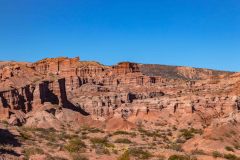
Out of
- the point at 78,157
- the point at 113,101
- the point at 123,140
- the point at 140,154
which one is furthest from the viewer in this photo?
the point at 113,101

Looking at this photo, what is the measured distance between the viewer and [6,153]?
96.8ft

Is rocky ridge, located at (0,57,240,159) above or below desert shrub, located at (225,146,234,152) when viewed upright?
above

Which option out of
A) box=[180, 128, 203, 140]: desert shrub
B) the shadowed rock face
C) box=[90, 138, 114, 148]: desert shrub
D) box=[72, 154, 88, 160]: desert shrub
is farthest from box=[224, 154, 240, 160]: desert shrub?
the shadowed rock face

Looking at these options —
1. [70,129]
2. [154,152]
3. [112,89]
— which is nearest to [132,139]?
[70,129]

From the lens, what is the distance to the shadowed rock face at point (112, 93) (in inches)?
2394

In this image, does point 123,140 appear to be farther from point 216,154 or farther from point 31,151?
point 31,151

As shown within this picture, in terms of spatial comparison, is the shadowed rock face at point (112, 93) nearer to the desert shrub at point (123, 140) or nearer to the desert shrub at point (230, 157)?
the desert shrub at point (123, 140)

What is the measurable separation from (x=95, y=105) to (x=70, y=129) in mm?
14524

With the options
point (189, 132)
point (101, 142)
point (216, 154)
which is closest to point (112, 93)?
point (189, 132)

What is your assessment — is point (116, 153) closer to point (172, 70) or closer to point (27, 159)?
point (27, 159)

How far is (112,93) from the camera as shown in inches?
2817

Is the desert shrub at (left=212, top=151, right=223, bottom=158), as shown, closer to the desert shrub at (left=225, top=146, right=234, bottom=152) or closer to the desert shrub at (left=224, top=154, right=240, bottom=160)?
the desert shrub at (left=224, top=154, right=240, bottom=160)

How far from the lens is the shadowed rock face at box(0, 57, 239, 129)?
60.8m

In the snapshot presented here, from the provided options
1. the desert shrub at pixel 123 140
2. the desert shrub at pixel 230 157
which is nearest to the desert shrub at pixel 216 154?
the desert shrub at pixel 230 157
